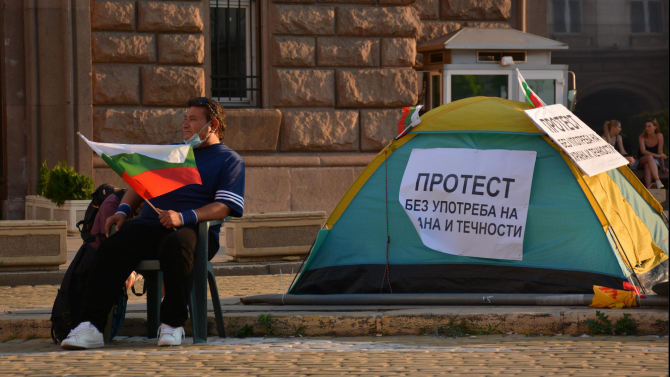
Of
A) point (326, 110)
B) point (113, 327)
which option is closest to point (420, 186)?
point (113, 327)

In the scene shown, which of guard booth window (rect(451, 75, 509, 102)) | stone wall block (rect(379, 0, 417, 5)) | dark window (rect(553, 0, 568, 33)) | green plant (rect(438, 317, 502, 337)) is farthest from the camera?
dark window (rect(553, 0, 568, 33))

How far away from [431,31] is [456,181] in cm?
798

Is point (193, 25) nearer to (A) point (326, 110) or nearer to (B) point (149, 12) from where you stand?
(B) point (149, 12)

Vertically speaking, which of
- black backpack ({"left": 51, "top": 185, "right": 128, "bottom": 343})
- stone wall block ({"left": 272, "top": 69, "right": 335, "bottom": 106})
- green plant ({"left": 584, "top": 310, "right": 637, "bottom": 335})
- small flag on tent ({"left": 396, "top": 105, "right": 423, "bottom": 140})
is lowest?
green plant ({"left": 584, "top": 310, "right": 637, "bottom": 335})

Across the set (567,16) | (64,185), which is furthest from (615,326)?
(567,16)

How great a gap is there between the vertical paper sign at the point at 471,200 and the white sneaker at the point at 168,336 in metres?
2.16

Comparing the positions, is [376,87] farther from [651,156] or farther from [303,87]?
[651,156]

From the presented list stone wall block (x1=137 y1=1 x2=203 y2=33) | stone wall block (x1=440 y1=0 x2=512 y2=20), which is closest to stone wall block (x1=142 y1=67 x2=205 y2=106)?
stone wall block (x1=137 y1=1 x2=203 y2=33)

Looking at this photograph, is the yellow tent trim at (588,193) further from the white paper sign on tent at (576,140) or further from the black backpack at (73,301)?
the black backpack at (73,301)

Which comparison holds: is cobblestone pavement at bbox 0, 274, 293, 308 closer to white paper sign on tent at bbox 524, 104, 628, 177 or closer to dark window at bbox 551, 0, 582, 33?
white paper sign on tent at bbox 524, 104, 628, 177

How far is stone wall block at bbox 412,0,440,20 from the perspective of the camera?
583 inches

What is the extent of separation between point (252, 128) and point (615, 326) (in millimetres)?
7959

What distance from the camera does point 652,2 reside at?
21.1m

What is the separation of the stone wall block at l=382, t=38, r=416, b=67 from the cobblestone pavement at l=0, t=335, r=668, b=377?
8149 mm
